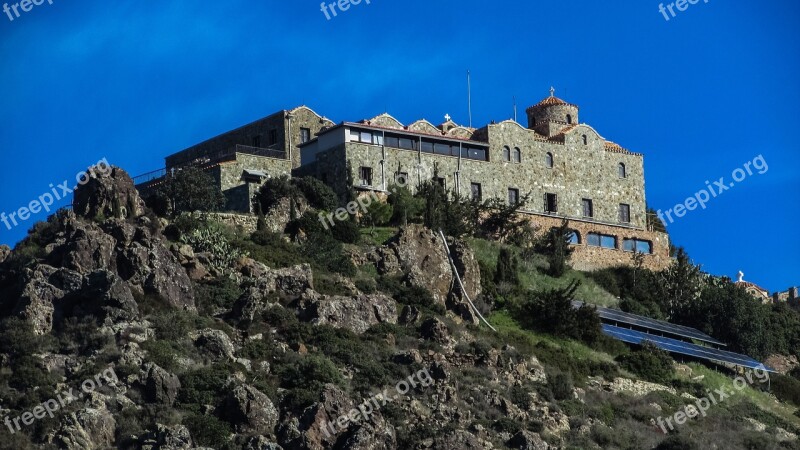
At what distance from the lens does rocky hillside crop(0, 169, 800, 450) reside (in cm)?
6316

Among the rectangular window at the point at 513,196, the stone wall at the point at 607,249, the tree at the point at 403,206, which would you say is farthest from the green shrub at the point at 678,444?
the rectangular window at the point at 513,196

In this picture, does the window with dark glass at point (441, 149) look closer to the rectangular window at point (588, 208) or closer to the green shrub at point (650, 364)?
the rectangular window at point (588, 208)

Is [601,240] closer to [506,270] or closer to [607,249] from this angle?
[607,249]

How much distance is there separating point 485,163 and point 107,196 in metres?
25.5

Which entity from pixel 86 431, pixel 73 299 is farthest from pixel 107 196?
pixel 86 431

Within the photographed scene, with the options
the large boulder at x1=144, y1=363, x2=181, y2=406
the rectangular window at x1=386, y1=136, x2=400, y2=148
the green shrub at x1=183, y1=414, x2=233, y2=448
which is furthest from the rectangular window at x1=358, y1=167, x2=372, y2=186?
the green shrub at x1=183, y1=414, x2=233, y2=448

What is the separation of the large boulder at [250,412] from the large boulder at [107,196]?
19.1 metres

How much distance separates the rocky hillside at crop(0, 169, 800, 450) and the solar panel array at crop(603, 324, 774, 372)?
151 cm

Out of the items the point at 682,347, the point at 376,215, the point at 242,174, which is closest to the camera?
the point at 682,347

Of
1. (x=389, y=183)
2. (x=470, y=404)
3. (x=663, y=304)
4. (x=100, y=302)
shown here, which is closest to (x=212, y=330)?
(x=100, y=302)

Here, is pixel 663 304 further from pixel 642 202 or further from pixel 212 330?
pixel 212 330

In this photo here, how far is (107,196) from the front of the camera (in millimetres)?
81125

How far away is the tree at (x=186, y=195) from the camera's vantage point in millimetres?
85938

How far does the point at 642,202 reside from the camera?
104m
